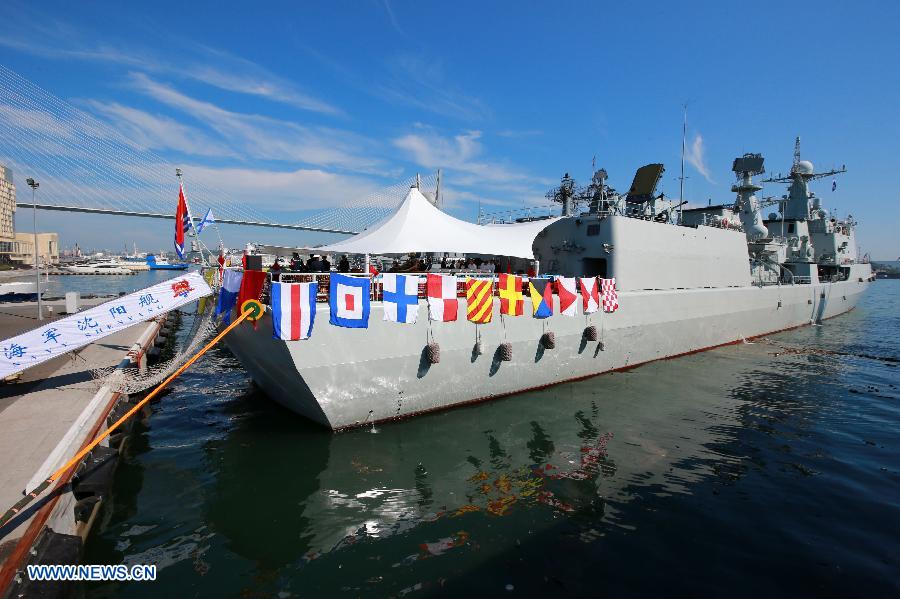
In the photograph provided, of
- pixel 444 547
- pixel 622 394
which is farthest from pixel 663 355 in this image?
pixel 444 547

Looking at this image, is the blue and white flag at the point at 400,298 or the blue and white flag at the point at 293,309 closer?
the blue and white flag at the point at 293,309

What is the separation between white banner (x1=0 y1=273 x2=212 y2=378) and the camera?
7.72 meters

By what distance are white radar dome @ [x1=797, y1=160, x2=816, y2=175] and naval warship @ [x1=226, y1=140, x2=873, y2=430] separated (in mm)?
8158

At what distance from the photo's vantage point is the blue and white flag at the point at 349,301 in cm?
852

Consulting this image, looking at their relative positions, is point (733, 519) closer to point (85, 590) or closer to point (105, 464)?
point (85, 590)

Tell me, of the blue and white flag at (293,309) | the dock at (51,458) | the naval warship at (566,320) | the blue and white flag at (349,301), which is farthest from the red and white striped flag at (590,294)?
the dock at (51,458)

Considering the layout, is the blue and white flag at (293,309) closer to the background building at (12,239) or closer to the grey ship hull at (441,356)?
the grey ship hull at (441,356)

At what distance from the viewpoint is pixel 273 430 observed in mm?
9695

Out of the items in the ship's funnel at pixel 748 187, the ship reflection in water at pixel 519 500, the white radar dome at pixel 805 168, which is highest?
the white radar dome at pixel 805 168

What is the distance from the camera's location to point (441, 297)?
998 centimetres

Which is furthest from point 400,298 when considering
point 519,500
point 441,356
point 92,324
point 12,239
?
point 12,239

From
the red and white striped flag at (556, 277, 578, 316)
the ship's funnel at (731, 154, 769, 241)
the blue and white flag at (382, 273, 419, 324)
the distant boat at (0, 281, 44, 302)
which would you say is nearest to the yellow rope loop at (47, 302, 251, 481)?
the blue and white flag at (382, 273, 419, 324)

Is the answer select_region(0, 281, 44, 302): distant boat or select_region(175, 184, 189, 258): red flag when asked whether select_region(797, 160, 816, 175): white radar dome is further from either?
select_region(0, 281, 44, 302): distant boat

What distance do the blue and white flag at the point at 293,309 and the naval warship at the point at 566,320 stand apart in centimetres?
23
